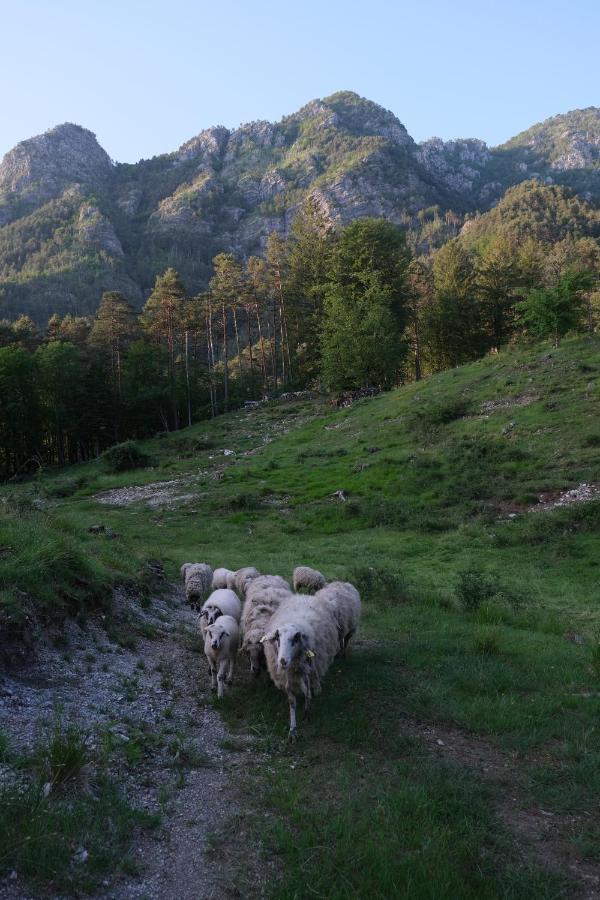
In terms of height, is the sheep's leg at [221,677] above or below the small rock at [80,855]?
below

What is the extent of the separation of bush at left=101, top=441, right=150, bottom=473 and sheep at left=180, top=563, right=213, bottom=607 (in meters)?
25.3

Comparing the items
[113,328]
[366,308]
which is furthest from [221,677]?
[113,328]

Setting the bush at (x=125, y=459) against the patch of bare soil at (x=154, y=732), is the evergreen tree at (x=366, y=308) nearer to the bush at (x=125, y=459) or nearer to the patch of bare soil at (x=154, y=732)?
the bush at (x=125, y=459)

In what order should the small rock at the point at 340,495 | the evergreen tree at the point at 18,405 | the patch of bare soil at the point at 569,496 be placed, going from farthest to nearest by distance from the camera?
the evergreen tree at the point at 18,405, the small rock at the point at 340,495, the patch of bare soil at the point at 569,496

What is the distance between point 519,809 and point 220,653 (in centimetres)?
484

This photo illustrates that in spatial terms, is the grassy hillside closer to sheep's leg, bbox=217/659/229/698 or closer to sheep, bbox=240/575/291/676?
sheep's leg, bbox=217/659/229/698

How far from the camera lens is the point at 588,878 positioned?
4895mm

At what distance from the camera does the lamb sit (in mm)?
13820

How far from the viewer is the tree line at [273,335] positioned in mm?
52031

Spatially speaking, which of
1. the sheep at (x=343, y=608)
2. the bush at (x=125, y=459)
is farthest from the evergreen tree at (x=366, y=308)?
the sheep at (x=343, y=608)

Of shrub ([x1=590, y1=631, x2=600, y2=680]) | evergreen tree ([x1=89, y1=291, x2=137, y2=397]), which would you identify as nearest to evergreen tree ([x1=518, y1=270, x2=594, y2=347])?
shrub ([x1=590, y1=631, x2=600, y2=680])

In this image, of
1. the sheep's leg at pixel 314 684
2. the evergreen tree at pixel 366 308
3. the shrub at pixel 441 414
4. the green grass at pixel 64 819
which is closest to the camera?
the green grass at pixel 64 819

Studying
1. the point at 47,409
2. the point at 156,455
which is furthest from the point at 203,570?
the point at 47,409

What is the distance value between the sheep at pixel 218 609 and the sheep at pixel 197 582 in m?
2.53
